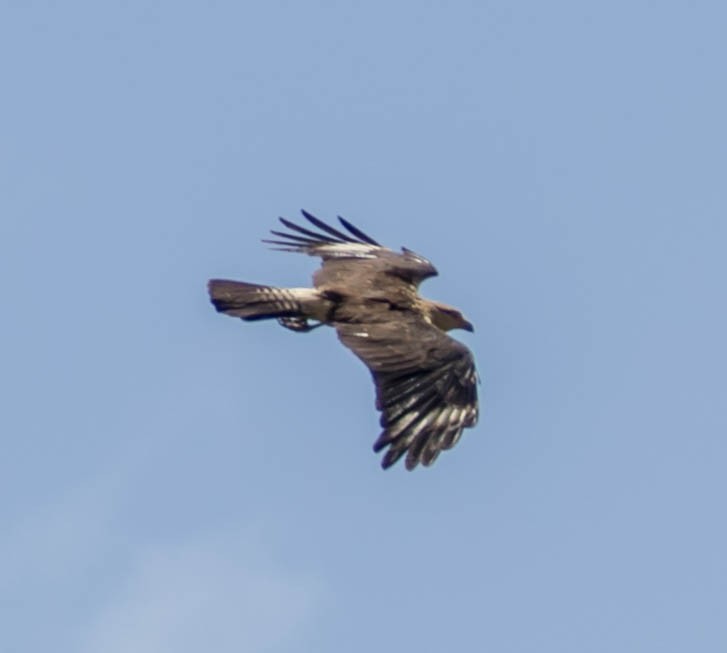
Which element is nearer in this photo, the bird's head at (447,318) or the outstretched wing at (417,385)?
the outstretched wing at (417,385)

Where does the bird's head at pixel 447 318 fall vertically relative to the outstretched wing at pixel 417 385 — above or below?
above

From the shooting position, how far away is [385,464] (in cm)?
2469

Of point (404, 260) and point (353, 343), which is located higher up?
point (404, 260)

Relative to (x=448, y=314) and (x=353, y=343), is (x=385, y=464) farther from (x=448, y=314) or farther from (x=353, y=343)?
(x=448, y=314)

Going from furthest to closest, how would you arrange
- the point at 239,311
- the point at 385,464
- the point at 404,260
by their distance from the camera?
1. the point at 404,260
2. the point at 239,311
3. the point at 385,464

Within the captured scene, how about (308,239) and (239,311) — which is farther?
(308,239)

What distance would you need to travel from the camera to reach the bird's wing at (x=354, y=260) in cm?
2820

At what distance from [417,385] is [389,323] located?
3.90 ft

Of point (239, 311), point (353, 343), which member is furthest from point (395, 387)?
point (239, 311)

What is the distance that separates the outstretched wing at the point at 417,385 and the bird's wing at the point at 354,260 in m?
1.58

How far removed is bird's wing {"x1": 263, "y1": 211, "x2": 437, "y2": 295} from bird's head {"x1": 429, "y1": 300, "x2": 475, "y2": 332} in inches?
13.2

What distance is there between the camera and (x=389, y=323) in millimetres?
26609

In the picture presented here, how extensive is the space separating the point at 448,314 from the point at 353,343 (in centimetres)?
311

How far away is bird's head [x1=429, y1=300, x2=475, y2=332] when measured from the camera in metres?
28.7
